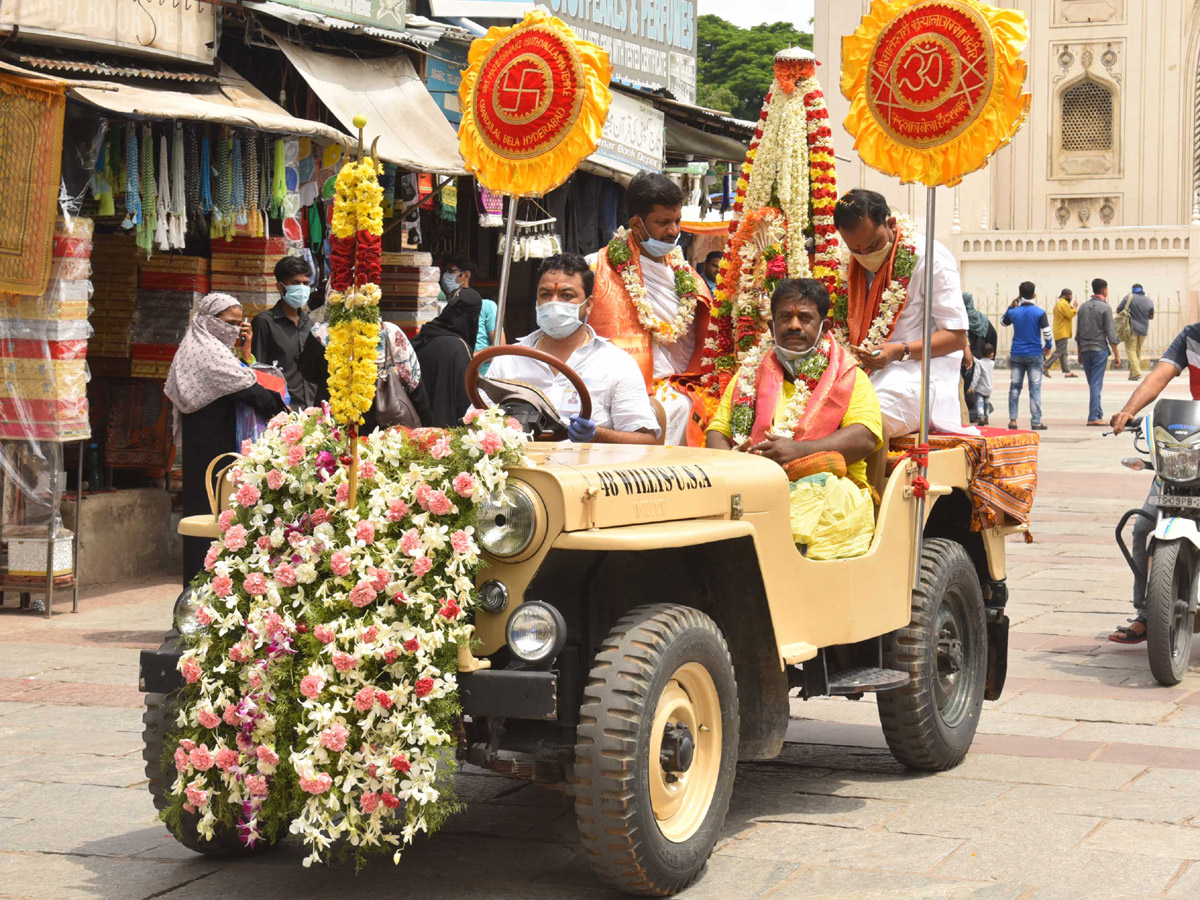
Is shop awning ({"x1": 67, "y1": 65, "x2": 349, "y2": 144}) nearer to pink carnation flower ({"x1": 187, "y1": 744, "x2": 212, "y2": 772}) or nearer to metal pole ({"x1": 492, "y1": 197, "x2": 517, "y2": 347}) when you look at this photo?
metal pole ({"x1": 492, "y1": 197, "x2": 517, "y2": 347})

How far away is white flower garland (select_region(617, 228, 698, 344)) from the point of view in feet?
24.5

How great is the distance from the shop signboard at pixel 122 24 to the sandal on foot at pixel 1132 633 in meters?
6.63

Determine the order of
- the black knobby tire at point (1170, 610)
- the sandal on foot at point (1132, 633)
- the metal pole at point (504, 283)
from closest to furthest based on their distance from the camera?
the metal pole at point (504, 283)
the black knobby tire at point (1170, 610)
the sandal on foot at point (1132, 633)

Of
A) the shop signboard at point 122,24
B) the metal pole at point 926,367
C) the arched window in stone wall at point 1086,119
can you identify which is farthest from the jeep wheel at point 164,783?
the arched window in stone wall at point 1086,119

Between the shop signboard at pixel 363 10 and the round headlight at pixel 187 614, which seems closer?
the round headlight at pixel 187 614

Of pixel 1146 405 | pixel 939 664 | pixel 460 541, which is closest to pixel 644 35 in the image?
pixel 1146 405

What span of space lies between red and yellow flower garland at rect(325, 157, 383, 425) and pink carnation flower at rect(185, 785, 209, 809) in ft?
3.61

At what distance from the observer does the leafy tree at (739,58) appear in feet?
224

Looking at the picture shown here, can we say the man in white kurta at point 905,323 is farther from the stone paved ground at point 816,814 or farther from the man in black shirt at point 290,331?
the man in black shirt at point 290,331

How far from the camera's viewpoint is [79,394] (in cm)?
971

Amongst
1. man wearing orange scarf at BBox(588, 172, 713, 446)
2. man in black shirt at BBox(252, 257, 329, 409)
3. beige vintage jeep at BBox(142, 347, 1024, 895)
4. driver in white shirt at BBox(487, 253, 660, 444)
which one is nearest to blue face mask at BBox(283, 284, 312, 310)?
man in black shirt at BBox(252, 257, 329, 409)

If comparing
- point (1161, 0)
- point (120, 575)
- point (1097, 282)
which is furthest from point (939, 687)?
point (1161, 0)

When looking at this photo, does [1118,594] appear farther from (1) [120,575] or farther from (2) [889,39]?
(1) [120,575]

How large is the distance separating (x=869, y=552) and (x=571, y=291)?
145 cm
